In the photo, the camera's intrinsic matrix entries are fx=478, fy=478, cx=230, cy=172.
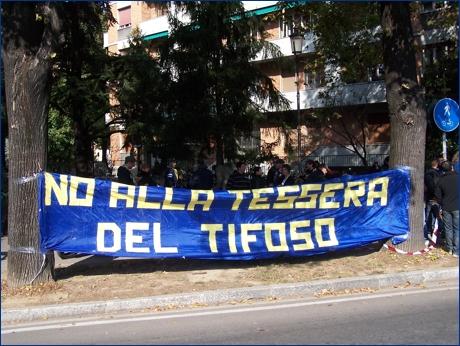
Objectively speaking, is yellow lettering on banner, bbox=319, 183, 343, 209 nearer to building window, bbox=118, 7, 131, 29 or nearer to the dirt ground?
the dirt ground

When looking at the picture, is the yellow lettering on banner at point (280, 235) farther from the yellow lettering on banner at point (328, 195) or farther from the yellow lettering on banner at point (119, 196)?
the yellow lettering on banner at point (119, 196)

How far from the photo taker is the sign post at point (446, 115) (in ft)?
35.2

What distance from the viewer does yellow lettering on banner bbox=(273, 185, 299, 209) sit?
868 centimetres

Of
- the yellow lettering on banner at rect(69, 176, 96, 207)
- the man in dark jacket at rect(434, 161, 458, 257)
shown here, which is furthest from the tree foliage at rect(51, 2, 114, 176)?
the man in dark jacket at rect(434, 161, 458, 257)

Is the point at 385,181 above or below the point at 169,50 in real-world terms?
below

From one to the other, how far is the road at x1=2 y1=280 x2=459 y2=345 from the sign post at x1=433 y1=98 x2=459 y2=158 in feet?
15.7

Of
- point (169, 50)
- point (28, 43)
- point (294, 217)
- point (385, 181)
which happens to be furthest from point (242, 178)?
point (169, 50)

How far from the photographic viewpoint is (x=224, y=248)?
835cm

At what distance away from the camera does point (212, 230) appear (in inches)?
330

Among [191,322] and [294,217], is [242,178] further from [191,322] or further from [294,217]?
[191,322]

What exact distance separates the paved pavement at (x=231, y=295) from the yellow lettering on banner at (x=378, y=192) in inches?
63.6

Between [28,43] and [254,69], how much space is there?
9.08 m

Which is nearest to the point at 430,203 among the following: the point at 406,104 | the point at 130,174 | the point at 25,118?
the point at 406,104

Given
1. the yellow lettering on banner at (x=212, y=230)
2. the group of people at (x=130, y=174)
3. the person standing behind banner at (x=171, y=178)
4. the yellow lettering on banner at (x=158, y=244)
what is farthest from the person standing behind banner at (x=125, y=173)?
the yellow lettering on banner at (x=212, y=230)
